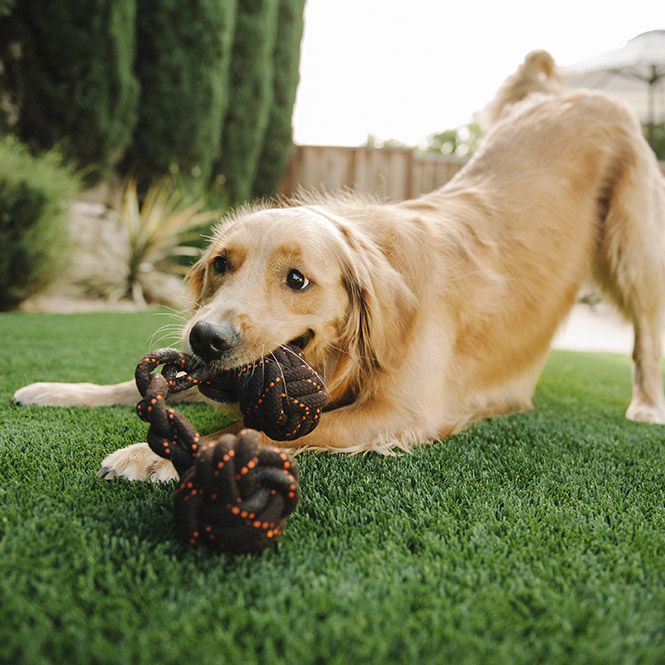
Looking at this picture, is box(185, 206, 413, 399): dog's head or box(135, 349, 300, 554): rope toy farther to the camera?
box(185, 206, 413, 399): dog's head

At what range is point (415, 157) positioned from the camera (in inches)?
456

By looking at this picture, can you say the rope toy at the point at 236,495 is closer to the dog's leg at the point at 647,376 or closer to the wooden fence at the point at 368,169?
the dog's leg at the point at 647,376

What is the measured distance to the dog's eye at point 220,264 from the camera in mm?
2002

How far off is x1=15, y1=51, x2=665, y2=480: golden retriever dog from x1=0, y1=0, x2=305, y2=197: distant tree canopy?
232 inches

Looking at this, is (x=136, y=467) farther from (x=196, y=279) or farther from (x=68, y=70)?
(x=68, y=70)

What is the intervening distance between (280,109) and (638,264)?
29.5 ft

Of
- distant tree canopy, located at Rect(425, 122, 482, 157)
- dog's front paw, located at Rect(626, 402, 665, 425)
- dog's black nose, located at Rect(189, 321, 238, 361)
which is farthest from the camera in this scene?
distant tree canopy, located at Rect(425, 122, 482, 157)

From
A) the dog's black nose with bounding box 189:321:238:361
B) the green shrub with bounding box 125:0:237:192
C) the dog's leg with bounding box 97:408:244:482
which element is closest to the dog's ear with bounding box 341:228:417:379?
the dog's black nose with bounding box 189:321:238:361

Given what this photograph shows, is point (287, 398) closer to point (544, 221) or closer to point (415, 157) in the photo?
point (544, 221)

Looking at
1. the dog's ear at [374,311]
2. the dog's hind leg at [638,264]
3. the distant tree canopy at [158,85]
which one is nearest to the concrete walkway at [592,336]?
the dog's hind leg at [638,264]

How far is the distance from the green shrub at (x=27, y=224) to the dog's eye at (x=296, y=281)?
15.1 ft

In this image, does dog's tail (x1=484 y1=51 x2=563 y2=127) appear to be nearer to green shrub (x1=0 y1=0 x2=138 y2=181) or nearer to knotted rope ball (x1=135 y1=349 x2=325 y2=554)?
knotted rope ball (x1=135 y1=349 x2=325 y2=554)

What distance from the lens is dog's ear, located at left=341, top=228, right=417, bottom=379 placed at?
2.01 m

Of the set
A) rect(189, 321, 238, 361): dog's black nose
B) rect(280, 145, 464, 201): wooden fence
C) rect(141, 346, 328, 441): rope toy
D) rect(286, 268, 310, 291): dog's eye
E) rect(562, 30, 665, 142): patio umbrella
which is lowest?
rect(141, 346, 328, 441): rope toy
